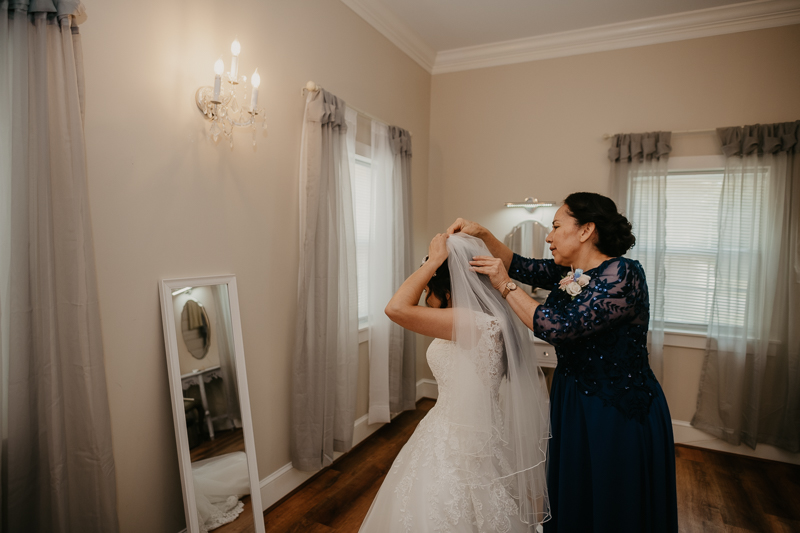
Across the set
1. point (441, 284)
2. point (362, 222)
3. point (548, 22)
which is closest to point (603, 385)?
point (441, 284)

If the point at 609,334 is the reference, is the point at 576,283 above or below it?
above

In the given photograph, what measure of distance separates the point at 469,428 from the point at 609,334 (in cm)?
62

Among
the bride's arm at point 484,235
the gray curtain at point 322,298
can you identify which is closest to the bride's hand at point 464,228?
the bride's arm at point 484,235

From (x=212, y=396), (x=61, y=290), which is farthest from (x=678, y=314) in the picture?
(x=61, y=290)

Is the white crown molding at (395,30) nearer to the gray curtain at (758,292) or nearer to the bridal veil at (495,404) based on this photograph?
the bridal veil at (495,404)

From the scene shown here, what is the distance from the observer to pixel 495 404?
1.71 meters

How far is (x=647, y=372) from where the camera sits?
5.65 ft

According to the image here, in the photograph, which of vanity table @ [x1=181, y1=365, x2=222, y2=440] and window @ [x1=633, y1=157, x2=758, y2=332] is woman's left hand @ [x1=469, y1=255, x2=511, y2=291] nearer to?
vanity table @ [x1=181, y1=365, x2=222, y2=440]

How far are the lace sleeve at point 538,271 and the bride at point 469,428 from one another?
0.47 metres

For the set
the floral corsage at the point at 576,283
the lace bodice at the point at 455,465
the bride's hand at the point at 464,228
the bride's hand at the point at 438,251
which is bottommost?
the lace bodice at the point at 455,465

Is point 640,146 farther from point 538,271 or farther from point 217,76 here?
point 217,76

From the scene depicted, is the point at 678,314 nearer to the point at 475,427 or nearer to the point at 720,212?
the point at 720,212

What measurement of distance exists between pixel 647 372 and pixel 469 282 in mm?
744

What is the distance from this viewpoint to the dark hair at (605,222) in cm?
173
